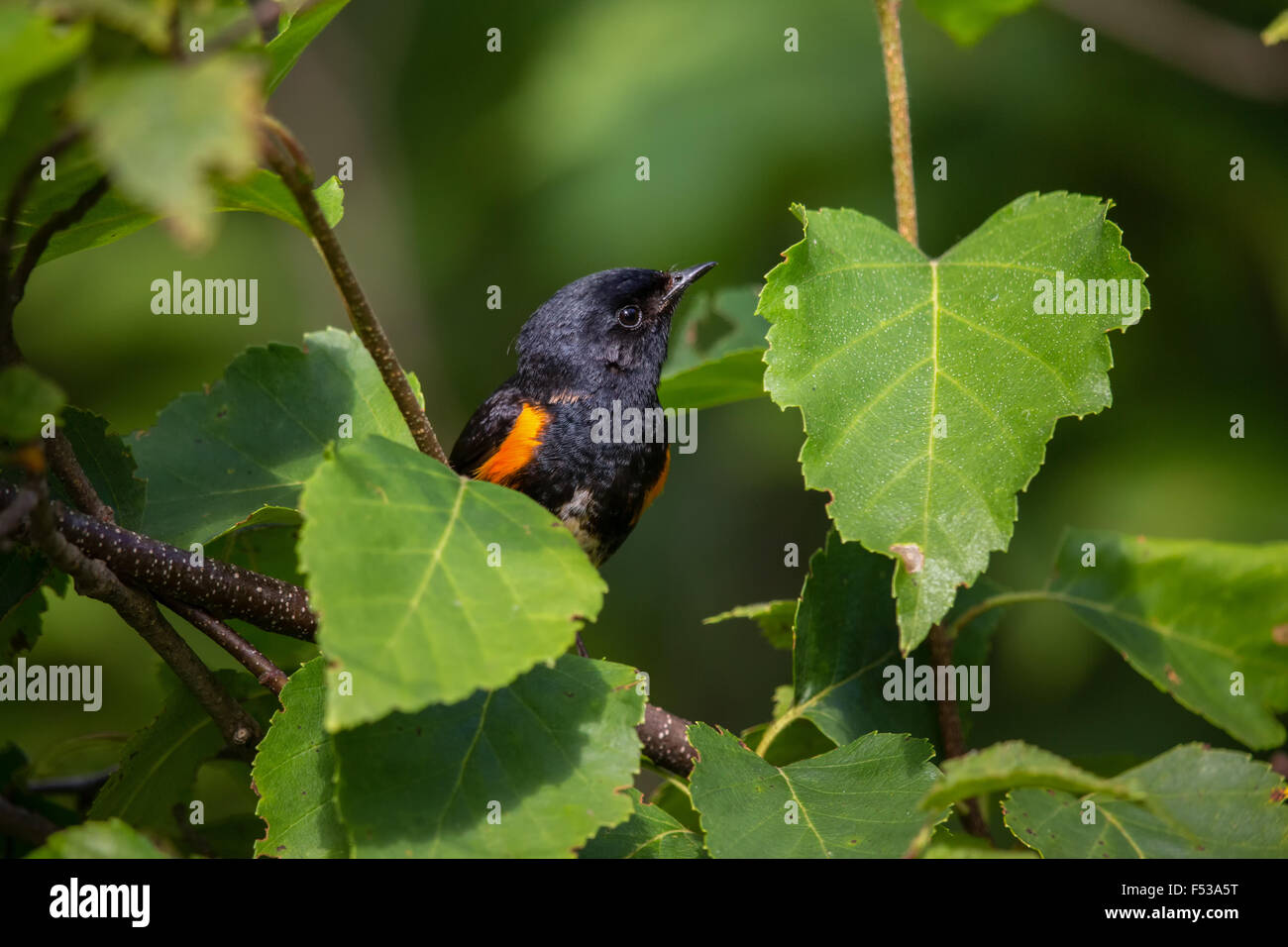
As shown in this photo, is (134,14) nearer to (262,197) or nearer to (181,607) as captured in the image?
(262,197)

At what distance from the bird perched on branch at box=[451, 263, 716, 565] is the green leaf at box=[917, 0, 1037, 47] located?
70.2 inches

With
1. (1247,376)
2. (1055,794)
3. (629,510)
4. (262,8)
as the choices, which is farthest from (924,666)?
(1247,376)

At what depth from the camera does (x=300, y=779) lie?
1.65 m

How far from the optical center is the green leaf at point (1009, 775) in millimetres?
1335

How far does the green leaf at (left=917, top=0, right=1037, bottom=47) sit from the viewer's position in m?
1.71

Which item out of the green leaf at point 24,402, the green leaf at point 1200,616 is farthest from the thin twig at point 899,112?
the green leaf at point 24,402

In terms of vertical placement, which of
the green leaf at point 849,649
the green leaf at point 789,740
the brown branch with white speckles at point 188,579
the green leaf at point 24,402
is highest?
the green leaf at point 24,402

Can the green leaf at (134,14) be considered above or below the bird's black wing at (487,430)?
below

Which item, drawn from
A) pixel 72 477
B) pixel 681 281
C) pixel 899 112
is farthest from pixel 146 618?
pixel 681 281

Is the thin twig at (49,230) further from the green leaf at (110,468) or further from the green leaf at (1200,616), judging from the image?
the green leaf at (1200,616)

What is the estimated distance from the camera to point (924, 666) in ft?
7.01

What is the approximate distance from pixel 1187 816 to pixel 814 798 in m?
0.54

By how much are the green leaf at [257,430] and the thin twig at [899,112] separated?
101 centimetres

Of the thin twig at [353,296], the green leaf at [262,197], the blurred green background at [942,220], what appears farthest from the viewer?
the blurred green background at [942,220]
